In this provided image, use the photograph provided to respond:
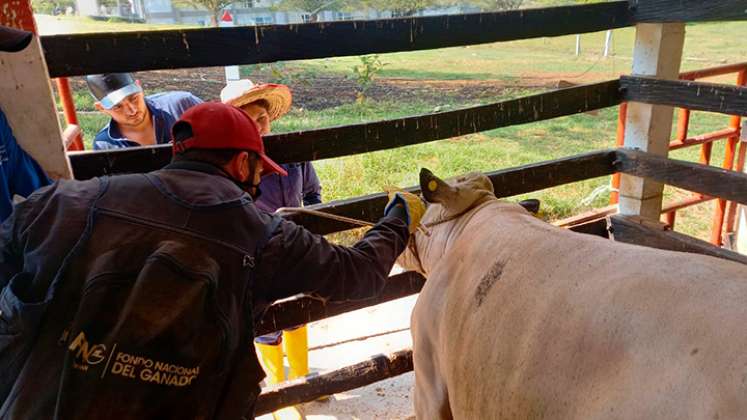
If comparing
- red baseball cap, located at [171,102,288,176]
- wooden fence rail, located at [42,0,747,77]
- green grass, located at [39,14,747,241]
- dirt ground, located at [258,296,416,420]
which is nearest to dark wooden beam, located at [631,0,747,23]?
wooden fence rail, located at [42,0,747,77]

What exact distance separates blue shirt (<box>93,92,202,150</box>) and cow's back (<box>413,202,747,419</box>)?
192cm

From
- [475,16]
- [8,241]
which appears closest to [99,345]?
[8,241]

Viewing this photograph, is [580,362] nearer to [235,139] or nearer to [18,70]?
[235,139]

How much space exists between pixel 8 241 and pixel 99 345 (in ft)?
1.50

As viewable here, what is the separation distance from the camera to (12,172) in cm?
212

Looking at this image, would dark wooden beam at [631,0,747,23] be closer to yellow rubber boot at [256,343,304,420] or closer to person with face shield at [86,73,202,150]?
person with face shield at [86,73,202,150]

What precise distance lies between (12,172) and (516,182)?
8.01 feet

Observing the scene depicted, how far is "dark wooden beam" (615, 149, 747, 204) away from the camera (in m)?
3.36

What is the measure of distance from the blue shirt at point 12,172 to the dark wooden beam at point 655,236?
10.5ft

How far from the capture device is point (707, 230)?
7.33 metres

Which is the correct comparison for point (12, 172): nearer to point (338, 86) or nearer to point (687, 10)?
point (687, 10)

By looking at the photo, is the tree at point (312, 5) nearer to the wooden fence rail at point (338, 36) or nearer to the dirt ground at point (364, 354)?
the dirt ground at point (364, 354)

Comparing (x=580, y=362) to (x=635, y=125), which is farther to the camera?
(x=635, y=125)

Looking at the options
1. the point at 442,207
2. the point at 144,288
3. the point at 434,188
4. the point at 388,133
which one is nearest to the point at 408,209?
the point at 434,188
